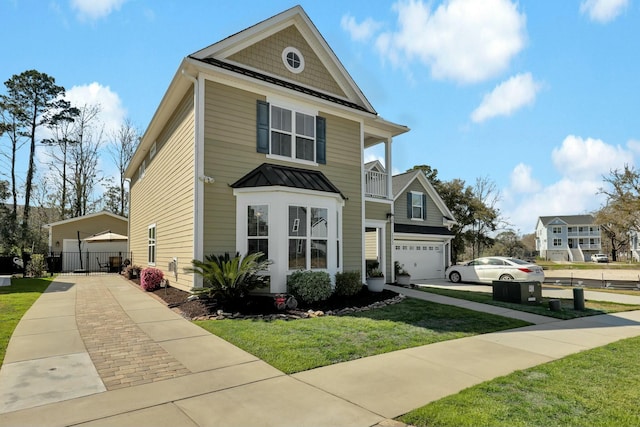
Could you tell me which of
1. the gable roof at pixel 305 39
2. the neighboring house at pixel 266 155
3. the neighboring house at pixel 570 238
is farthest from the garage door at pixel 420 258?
the neighboring house at pixel 570 238

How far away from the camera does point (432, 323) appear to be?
27.5ft

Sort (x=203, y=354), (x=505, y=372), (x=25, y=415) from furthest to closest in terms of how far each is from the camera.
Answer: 1. (x=203, y=354)
2. (x=505, y=372)
3. (x=25, y=415)

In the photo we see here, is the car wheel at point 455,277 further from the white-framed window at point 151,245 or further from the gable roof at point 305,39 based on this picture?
the white-framed window at point 151,245

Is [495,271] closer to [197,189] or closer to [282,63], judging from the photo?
[282,63]

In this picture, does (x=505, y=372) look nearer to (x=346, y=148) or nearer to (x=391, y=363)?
(x=391, y=363)

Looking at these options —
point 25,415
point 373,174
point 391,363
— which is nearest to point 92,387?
point 25,415

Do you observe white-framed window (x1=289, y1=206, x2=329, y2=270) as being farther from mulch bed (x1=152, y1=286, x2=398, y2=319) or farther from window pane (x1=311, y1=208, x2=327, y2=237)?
mulch bed (x1=152, y1=286, x2=398, y2=319)

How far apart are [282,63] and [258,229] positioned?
5.49 meters

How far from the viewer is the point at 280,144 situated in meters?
11.7

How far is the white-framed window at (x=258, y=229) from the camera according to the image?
33.9 feet

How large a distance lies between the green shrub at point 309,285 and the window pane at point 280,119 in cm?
450

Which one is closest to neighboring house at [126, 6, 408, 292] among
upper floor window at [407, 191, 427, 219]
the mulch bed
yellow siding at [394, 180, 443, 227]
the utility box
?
the mulch bed

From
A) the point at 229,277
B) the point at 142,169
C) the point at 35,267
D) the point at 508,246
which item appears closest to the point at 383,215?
the point at 229,277

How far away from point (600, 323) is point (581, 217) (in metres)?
73.3
